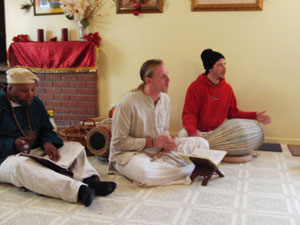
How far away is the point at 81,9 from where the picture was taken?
13.0 feet

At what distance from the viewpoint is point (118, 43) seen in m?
4.15

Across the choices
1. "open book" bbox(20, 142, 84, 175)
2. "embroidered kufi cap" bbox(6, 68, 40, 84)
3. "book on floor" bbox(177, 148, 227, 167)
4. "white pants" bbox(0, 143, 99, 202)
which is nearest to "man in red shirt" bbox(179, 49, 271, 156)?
"book on floor" bbox(177, 148, 227, 167)

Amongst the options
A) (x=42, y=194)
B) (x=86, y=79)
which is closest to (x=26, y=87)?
(x=42, y=194)

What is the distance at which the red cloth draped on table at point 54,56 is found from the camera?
4.09 metres

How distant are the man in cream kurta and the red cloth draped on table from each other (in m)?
1.54

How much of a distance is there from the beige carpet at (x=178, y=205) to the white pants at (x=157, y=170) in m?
0.06

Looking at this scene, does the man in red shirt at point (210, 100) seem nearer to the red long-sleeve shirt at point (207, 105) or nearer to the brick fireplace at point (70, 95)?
the red long-sleeve shirt at point (207, 105)

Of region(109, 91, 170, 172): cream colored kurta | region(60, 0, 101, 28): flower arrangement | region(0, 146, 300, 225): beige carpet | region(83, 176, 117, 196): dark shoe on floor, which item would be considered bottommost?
region(0, 146, 300, 225): beige carpet

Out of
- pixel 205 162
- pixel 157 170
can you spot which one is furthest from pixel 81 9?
pixel 205 162

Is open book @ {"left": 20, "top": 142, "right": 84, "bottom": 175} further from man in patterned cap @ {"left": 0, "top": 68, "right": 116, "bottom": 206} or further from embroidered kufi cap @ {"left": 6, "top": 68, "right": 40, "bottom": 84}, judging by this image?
embroidered kufi cap @ {"left": 6, "top": 68, "right": 40, "bottom": 84}

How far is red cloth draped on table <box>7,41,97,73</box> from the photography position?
161 inches

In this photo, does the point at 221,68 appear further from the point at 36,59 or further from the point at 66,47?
the point at 36,59

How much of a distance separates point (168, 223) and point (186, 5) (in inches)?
106

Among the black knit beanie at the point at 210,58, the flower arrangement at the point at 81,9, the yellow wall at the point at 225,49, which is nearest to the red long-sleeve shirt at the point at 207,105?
the black knit beanie at the point at 210,58
